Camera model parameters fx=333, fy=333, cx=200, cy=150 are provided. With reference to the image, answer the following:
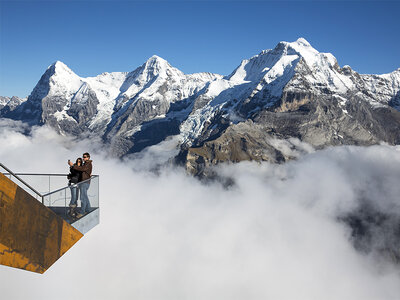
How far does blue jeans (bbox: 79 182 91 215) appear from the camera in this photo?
19219 millimetres

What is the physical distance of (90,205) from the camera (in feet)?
66.2

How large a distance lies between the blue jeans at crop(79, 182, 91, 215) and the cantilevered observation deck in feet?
3.19

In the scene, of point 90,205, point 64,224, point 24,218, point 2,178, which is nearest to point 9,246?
point 24,218

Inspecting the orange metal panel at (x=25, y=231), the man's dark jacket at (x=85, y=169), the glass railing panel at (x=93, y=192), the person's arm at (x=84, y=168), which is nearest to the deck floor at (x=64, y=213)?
the orange metal panel at (x=25, y=231)

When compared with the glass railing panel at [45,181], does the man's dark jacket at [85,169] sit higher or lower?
higher

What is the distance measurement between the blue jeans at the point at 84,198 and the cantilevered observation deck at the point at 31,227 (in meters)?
0.97

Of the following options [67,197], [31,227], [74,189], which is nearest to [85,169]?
[74,189]

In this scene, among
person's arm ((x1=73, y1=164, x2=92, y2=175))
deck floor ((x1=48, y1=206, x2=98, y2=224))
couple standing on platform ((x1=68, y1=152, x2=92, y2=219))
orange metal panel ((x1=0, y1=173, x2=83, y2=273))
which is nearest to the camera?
orange metal panel ((x1=0, y1=173, x2=83, y2=273))

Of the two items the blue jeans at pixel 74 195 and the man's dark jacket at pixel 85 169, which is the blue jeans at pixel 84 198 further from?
the man's dark jacket at pixel 85 169

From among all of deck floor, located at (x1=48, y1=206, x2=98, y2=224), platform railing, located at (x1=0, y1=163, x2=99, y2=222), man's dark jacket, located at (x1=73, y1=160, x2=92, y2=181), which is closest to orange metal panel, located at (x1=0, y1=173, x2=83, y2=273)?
deck floor, located at (x1=48, y1=206, x2=98, y2=224)

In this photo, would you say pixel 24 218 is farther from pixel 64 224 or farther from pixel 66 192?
pixel 66 192

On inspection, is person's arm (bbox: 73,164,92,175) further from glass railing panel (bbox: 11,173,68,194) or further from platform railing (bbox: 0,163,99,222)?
glass railing panel (bbox: 11,173,68,194)

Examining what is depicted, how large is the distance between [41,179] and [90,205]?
11.5 feet

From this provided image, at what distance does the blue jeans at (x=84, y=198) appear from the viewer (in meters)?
19.2
